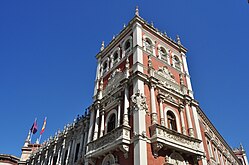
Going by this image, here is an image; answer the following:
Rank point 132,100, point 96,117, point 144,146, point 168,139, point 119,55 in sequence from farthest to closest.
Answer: point 119,55 → point 96,117 → point 132,100 → point 168,139 → point 144,146

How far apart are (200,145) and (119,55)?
38.8 feet

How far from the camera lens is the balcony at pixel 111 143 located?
15289 mm

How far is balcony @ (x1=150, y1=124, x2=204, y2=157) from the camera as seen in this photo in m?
15.2

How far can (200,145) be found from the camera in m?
18.5

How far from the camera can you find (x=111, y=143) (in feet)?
53.1

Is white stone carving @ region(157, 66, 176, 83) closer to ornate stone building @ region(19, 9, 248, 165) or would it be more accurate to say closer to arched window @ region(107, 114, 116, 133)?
ornate stone building @ region(19, 9, 248, 165)

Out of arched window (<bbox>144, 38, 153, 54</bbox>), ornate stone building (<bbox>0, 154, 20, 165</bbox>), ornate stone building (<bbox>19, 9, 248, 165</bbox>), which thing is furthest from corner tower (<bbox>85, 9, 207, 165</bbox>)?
ornate stone building (<bbox>0, 154, 20, 165</bbox>)

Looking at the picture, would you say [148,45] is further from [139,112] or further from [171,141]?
[171,141]

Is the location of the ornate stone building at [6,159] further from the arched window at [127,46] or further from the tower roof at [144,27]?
the arched window at [127,46]

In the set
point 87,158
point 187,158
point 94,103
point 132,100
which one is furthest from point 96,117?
point 187,158

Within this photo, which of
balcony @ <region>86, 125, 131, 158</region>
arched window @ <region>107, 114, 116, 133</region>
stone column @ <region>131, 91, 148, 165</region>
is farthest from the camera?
arched window @ <region>107, 114, 116, 133</region>

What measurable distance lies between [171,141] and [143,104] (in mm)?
3400

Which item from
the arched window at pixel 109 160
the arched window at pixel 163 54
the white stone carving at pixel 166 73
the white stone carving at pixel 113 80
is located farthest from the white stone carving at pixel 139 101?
the arched window at pixel 163 54

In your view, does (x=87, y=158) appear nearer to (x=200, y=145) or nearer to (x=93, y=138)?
(x=93, y=138)
